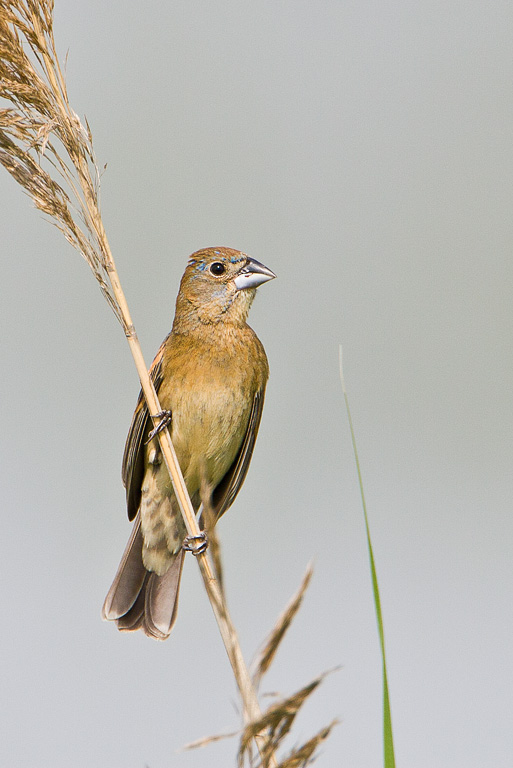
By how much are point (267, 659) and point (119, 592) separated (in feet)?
10.6

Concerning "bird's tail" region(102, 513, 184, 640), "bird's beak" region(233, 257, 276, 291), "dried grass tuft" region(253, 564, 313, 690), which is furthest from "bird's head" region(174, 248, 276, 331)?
"dried grass tuft" region(253, 564, 313, 690)

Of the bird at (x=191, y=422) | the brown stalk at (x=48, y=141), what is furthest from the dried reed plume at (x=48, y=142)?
the bird at (x=191, y=422)

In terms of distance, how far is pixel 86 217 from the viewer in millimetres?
2535

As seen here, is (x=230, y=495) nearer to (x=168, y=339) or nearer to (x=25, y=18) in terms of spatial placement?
(x=168, y=339)

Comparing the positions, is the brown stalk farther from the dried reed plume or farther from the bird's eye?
the bird's eye

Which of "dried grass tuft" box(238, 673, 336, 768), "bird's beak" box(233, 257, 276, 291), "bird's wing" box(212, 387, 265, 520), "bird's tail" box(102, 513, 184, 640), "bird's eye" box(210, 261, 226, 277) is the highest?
"bird's eye" box(210, 261, 226, 277)

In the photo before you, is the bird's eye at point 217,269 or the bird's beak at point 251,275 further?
the bird's eye at point 217,269

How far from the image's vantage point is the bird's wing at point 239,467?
443 centimetres

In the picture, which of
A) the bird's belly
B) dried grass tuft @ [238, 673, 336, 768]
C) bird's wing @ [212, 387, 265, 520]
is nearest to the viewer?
dried grass tuft @ [238, 673, 336, 768]

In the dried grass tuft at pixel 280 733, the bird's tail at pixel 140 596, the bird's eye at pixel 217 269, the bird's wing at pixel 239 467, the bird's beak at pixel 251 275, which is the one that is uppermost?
the bird's eye at pixel 217 269

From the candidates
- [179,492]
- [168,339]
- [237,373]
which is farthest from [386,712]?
[168,339]

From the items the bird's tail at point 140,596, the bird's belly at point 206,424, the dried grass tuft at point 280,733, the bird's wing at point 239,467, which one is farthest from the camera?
the bird's tail at point 140,596

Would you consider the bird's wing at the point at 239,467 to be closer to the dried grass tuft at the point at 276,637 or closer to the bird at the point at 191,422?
the bird at the point at 191,422

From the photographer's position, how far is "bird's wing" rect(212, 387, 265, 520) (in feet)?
14.5
